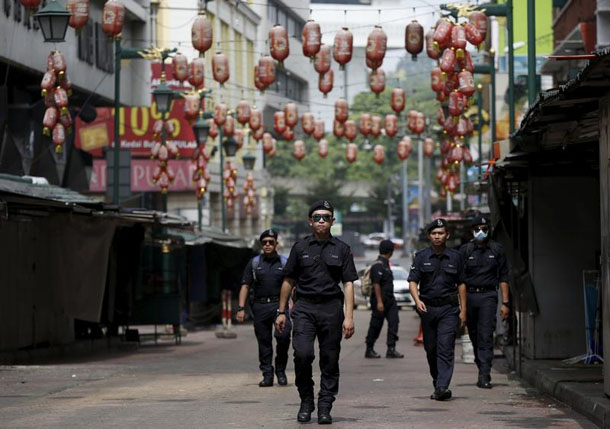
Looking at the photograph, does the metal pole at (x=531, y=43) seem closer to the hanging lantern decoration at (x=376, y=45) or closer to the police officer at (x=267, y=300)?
the police officer at (x=267, y=300)

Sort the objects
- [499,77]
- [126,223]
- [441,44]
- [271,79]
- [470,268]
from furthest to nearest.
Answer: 1. [499,77]
2. [271,79]
3. [441,44]
4. [126,223]
5. [470,268]

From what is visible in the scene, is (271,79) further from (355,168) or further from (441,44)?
(355,168)

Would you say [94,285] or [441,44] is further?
[441,44]

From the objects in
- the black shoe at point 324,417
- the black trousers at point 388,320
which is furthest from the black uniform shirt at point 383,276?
the black shoe at point 324,417

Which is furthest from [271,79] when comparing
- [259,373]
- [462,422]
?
[462,422]

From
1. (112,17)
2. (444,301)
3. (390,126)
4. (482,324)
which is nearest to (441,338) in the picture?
(444,301)

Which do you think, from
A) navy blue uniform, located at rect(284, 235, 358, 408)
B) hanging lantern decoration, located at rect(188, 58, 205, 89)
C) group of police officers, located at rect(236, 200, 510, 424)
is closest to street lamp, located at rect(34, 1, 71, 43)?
group of police officers, located at rect(236, 200, 510, 424)

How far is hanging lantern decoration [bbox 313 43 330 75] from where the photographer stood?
116ft

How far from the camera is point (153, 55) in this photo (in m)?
32.0

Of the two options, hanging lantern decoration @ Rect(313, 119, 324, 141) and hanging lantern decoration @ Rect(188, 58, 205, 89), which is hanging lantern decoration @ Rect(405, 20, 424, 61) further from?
hanging lantern decoration @ Rect(313, 119, 324, 141)

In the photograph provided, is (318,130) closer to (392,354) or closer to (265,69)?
(265,69)

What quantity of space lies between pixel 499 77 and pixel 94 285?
1613 inches

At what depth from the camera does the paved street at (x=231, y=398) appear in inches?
513

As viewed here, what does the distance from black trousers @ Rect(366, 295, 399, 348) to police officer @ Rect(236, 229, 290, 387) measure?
6166mm
